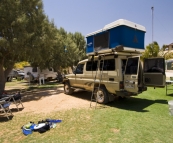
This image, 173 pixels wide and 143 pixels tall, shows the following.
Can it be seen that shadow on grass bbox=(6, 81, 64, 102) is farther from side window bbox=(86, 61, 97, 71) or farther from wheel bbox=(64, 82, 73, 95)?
side window bbox=(86, 61, 97, 71)

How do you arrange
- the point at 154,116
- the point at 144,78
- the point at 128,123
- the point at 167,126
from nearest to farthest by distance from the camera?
the point at 167,126 → the point at 128,123 → the point at 154,116 → the point at 144,78

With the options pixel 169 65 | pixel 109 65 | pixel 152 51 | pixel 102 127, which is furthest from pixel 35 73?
pixel 152 51

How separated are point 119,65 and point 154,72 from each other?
1947 millimetres

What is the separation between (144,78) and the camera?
687 centimetres

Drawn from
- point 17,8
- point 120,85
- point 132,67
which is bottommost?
point 120,85

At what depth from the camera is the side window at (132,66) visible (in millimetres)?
5752

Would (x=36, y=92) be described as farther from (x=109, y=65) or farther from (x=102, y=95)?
(x=109, y=65)

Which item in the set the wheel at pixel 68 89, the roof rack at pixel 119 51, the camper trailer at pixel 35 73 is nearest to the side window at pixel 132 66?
the roof rack at pixel 119 51

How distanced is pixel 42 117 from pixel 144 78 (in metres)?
4.91

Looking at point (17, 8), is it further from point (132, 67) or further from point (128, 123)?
point (128, 123)

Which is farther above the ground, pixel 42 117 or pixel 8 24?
pixel 8 24

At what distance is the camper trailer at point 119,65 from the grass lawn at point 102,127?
1.09 metres

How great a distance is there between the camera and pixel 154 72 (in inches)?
265

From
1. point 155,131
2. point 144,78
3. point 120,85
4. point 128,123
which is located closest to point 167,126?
point 155,131
